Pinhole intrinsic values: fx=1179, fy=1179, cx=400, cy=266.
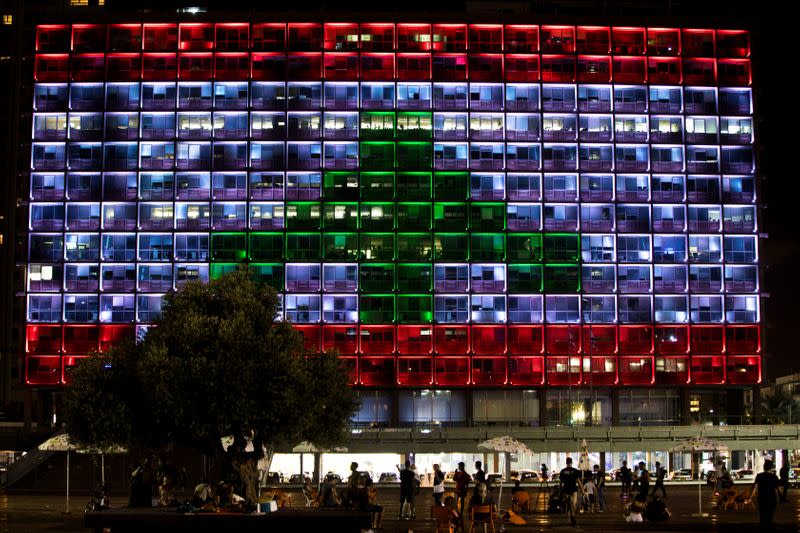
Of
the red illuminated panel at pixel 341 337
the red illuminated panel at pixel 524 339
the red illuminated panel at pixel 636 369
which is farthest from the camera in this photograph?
the red illuminated panel at pixel 636 369

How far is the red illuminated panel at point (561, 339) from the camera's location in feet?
408

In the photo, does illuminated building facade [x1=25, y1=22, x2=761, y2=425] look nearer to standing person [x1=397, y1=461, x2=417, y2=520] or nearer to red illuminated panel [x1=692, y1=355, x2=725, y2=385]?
red illuminated panel [x1=692, y1=355, x2=725, y2=385]

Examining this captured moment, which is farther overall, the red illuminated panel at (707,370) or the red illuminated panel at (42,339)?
the red illuminated panel at (707,370)

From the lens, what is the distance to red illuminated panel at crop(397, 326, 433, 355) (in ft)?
407

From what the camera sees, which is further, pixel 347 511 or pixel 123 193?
pixel 123 193

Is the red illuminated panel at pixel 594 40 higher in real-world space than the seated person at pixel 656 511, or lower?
higher

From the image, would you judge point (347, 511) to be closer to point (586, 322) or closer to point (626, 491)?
point (626, 491)

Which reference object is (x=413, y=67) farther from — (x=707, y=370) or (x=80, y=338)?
(x=80, y=338)

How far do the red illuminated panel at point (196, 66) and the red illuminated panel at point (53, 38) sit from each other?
12911 millimetres

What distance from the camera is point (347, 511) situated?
42.0 m

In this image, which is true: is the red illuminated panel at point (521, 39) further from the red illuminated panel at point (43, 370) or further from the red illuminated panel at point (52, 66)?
the red illuminated panel at point (43, 370)

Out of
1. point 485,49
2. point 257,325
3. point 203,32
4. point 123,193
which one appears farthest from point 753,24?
point 257,325

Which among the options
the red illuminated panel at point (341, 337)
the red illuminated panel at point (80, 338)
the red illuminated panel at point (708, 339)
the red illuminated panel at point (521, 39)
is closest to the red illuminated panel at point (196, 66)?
the red illuminated panel at point (80, 338)

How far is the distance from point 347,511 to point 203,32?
95335mm
